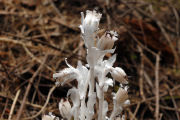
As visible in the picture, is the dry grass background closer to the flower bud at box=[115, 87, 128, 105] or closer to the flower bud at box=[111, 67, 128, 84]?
the flower bud at box=[115, 87, 128, 105]

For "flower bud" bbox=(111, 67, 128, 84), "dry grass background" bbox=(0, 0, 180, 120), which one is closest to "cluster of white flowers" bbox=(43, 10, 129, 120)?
"flower bud" bbox=(111, 67, 128, 84)

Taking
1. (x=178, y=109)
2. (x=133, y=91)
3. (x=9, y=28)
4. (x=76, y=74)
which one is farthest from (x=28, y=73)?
(x=178, y=109)

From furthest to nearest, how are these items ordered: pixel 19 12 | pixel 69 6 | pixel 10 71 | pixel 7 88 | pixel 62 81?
pixel 69 6
pixel 19 12
pixel 10 71
pixel 7 88
pixel 62 81

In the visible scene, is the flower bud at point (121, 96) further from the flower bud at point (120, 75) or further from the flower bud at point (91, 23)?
the flower bud at point (91, 23)

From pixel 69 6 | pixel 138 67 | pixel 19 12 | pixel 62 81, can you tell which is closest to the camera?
pixel 62 81

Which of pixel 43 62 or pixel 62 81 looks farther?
pixel 43 62

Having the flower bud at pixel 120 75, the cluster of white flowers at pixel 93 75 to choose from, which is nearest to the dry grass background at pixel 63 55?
the cluster of white flowers at pixel 93 75

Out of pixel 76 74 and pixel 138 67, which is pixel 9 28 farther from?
pixel 76 74
